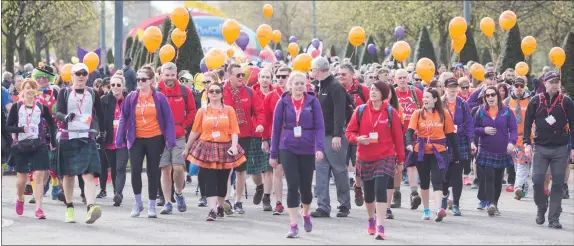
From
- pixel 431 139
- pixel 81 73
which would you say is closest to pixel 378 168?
pixel 431 139

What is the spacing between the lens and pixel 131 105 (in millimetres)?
11859

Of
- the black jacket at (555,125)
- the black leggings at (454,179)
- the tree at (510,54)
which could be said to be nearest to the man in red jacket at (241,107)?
the black leggings at (454,179)

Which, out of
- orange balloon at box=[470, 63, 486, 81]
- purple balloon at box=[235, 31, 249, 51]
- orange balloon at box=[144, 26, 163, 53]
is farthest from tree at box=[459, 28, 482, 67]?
orange balloon at box=[144, 26, 163, 53]

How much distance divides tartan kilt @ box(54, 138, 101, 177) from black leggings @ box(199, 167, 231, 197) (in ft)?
3.71

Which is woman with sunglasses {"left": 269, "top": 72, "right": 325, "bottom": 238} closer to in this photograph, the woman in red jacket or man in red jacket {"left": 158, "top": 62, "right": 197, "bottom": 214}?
the woman in red jacket

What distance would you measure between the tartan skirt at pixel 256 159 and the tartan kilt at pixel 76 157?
205 cm

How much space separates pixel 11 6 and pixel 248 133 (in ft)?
52.9

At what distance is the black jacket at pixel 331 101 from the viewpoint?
1203cm

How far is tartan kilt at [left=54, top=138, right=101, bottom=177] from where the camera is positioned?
11703 mm

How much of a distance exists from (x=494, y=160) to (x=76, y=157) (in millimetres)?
4779

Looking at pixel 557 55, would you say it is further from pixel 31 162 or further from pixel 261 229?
pixel 31 162

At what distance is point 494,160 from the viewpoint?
42.9 ft

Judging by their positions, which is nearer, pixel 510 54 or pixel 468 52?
pixel 510 54

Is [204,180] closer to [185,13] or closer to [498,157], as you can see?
[498,157]
